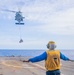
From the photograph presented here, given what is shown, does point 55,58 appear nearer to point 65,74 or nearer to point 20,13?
point 65,74

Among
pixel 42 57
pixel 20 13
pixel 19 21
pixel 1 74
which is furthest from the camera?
pixel 20 13

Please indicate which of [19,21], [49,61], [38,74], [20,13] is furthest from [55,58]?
[20,13]

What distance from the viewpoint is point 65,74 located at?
80.0ft

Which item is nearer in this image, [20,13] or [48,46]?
[48,46]

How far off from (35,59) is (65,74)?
→ 14.3 metres

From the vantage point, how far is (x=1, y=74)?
23.9 m

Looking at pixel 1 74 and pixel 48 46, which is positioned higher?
pixel 48 46

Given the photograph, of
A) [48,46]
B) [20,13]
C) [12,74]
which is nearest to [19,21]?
[20,13]

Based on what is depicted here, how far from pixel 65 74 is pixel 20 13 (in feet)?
74.2

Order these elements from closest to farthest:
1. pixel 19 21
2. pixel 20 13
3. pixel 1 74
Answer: pixel 1 74 < pixel 19 21 < pixel 20 13

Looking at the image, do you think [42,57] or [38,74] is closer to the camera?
[42,57]

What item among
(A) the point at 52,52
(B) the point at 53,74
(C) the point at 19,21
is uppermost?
(C) the point at 19,21

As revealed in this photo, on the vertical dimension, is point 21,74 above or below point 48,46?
below

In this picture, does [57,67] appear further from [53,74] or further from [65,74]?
[65,74]
